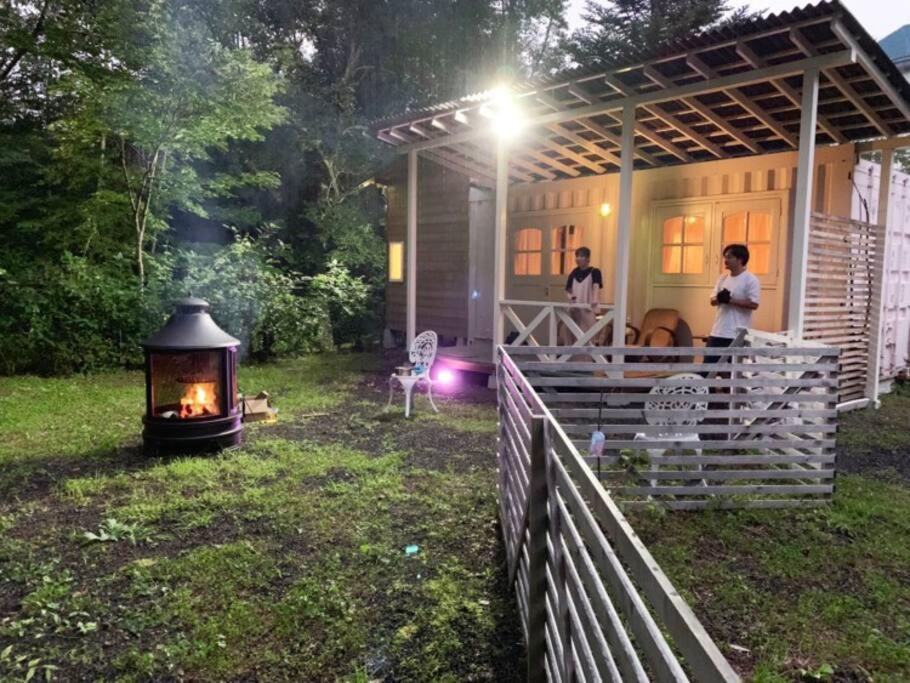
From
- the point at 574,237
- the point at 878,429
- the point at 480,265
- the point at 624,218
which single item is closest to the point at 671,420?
the point at 624,218

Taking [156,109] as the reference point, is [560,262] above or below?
below

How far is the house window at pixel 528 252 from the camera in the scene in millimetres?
9375

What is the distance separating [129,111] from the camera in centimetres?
872

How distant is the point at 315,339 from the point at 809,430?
872 centimetres

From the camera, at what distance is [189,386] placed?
496cm

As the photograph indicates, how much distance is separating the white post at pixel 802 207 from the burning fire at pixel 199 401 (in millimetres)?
4905

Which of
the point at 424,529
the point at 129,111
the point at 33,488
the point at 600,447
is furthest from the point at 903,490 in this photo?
the point at 129,111

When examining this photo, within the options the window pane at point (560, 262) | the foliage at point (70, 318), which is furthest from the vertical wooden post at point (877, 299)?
the foliage at point (70, 318)

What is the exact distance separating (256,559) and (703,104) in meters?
6.08

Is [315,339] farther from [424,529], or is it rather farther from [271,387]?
[424,529]

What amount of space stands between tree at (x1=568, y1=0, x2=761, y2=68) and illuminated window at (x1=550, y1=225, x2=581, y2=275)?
11666 mm

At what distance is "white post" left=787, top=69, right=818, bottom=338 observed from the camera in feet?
17.1

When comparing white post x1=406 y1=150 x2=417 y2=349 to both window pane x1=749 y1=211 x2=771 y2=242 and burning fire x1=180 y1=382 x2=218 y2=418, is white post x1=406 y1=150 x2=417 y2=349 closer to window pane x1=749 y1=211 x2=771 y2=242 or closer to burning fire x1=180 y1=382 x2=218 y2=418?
burning fire x1=180 y1=382 x2=218 y2=418

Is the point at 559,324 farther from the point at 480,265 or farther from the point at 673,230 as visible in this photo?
the point at 480,265
